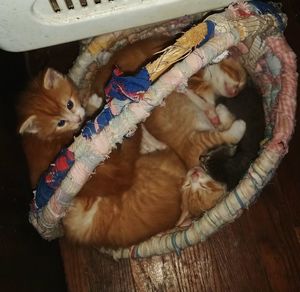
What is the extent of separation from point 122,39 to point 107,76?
15 cm

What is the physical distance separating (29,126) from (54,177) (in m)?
0.30

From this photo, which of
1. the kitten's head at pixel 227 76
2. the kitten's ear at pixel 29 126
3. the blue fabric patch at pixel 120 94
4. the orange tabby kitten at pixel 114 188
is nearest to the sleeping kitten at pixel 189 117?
the kitten's head at pixel 227 76

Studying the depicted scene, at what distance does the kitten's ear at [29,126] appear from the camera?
110 cm

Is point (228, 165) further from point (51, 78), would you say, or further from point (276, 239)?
point (51, 78)

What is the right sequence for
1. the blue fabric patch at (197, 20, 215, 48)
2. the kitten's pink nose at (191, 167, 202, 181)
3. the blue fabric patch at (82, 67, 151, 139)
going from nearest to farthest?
the blue fabric patch at (82, 67, 151, 139) → the blue fabric patch at (197, 20, 215, 48) → the kitten's pink nose at (191, 167, 202, 181)

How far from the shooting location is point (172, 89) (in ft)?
2.79

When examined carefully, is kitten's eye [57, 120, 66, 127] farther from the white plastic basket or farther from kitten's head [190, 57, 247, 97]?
kitten's head [190, 57, 247, 97]

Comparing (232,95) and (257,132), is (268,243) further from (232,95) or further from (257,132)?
(232,95)

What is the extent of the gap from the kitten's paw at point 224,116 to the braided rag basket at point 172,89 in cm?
14

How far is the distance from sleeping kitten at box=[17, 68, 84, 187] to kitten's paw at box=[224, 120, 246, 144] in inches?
19.1

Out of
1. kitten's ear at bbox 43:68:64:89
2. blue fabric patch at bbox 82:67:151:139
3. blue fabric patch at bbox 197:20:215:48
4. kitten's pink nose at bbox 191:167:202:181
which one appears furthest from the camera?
kitten's pink nose at bbox 191:167:202:181

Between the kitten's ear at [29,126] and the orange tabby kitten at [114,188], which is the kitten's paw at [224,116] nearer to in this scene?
the orange tabby kitten at [114,188]

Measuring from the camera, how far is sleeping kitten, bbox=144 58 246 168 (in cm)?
135

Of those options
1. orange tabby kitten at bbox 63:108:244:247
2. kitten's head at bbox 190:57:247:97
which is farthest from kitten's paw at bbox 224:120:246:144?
orange tabby kitten at bbox 63:108:244:247
